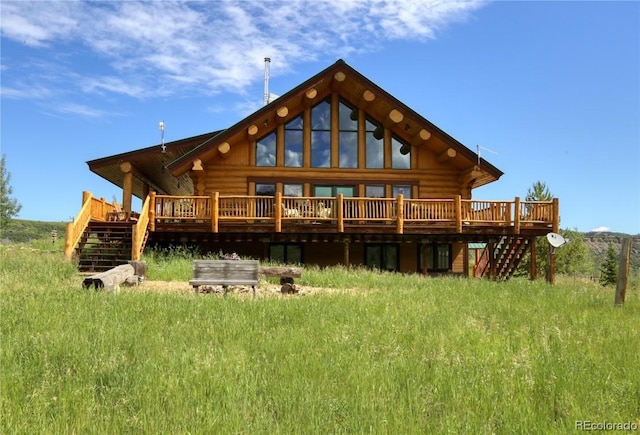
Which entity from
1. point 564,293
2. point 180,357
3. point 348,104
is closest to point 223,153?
point 348,104

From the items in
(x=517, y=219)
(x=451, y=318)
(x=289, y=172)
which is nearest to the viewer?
(x=451, y=318)

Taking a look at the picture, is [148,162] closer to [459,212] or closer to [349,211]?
[349,211]

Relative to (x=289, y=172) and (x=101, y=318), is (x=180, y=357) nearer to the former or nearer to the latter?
(x=101, y=318)

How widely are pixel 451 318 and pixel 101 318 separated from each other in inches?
210

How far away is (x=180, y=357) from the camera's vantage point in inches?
210

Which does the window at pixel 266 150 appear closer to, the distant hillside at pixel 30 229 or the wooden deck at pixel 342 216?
the wooden deck at pixel 342 216

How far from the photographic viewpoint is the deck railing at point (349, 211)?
18797 millimetres

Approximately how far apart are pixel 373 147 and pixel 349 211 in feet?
16.0

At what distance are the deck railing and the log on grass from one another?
660 centimetres

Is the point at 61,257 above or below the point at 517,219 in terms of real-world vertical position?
below

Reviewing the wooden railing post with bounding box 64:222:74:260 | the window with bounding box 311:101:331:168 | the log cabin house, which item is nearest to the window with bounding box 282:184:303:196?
the log cabin house

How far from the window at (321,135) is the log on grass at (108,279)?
11.9m

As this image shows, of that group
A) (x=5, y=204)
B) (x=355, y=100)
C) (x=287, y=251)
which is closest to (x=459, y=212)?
(x=355, y=100)

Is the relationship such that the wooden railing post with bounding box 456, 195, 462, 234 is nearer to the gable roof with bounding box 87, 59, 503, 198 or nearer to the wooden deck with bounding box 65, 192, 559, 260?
the wooden deck with bounding box 65, 192, 559, 260
